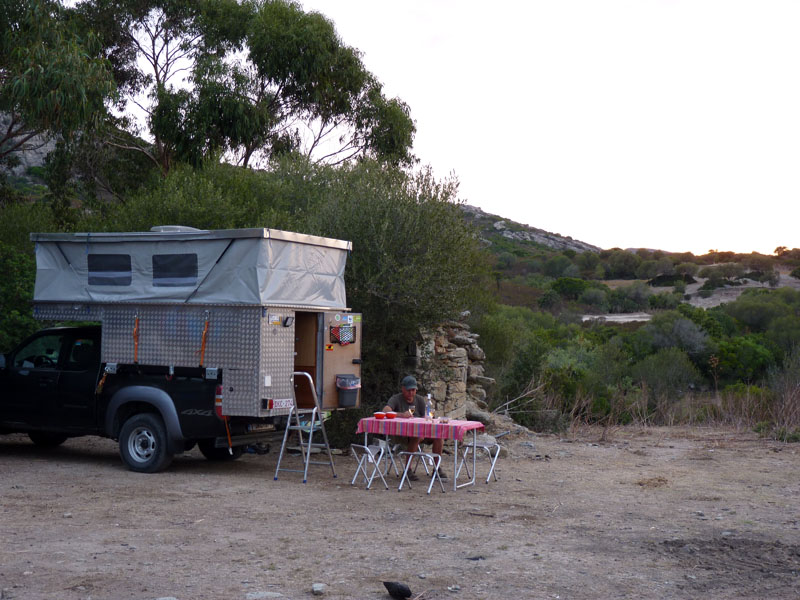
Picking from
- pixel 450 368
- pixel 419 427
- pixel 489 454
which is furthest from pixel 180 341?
pixel 450 368

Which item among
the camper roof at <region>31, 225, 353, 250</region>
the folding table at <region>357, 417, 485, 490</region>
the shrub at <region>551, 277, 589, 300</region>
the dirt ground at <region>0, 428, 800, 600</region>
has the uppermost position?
the shrub at <region>551, 277, 589, 300</region>

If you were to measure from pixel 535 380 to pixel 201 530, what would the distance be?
13734mm

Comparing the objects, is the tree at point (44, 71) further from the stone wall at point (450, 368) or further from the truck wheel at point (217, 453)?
the stone wall at point (450, 368)

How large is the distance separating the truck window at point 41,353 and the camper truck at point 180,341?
2 cm

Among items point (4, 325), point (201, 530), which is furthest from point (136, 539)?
point (4, 325)

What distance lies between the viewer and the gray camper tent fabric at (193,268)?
31.8 ft

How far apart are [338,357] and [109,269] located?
122 inches

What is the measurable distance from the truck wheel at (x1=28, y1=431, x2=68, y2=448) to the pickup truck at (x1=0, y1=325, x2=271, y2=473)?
0.55 meters

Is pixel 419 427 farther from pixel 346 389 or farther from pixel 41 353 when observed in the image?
pixel 41 353

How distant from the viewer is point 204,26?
2544 cm

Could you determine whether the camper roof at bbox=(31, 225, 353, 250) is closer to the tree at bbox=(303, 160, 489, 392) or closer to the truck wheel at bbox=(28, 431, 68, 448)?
A: the tree at bbox=(303, 160, 489, 392)

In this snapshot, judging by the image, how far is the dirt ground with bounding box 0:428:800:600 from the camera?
5574 mm

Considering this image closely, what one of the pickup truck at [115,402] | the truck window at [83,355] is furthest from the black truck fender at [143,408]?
the truck window at [83,355]

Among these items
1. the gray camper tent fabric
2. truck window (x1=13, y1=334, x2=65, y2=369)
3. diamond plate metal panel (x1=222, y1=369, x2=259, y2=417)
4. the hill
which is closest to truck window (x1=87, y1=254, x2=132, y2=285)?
the gray camper tent fabric
